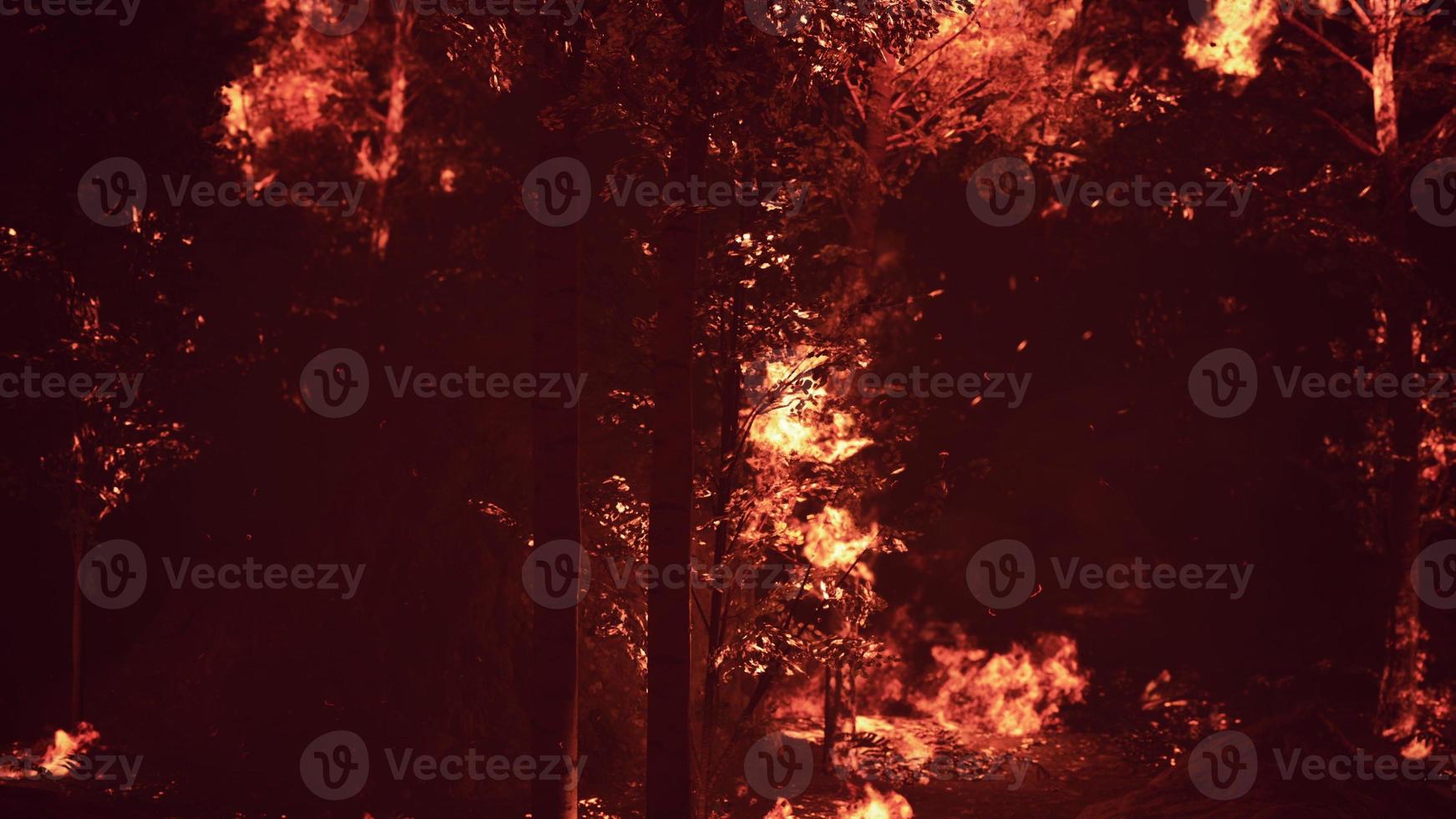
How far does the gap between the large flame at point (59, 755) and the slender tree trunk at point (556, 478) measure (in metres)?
9.91

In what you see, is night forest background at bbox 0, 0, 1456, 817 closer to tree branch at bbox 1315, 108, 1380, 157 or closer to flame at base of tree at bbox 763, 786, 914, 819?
tree branch at bbox 1315, 108, 1380, 157

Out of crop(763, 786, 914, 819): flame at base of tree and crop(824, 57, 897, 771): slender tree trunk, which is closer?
crop(763, 786, 914, 819): flame at base of tree

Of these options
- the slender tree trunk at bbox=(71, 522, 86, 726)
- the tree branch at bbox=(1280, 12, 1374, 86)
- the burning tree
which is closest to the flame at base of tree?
the burning tree

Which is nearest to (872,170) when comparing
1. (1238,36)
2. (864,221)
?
(864,221)

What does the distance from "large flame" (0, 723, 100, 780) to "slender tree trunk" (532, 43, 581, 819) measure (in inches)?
390

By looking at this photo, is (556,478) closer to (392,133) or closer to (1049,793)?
(1049,793)

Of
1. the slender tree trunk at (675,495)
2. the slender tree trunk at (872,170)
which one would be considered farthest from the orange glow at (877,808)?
the slender tree trunk at (872,170)

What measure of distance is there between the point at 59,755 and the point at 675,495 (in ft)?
42.7

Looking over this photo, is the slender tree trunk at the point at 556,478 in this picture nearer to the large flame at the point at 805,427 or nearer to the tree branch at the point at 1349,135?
the large flame at the point at 805,427

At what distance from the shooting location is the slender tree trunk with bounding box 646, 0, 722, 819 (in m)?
9.17

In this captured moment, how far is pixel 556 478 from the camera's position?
973 cm

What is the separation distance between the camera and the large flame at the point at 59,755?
14828mm

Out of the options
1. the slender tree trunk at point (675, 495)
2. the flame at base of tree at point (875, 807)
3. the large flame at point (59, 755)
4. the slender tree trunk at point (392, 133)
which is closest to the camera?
the slender tree trunk at point (675, 495)

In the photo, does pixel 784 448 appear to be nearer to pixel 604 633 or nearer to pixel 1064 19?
pixel 604 633
